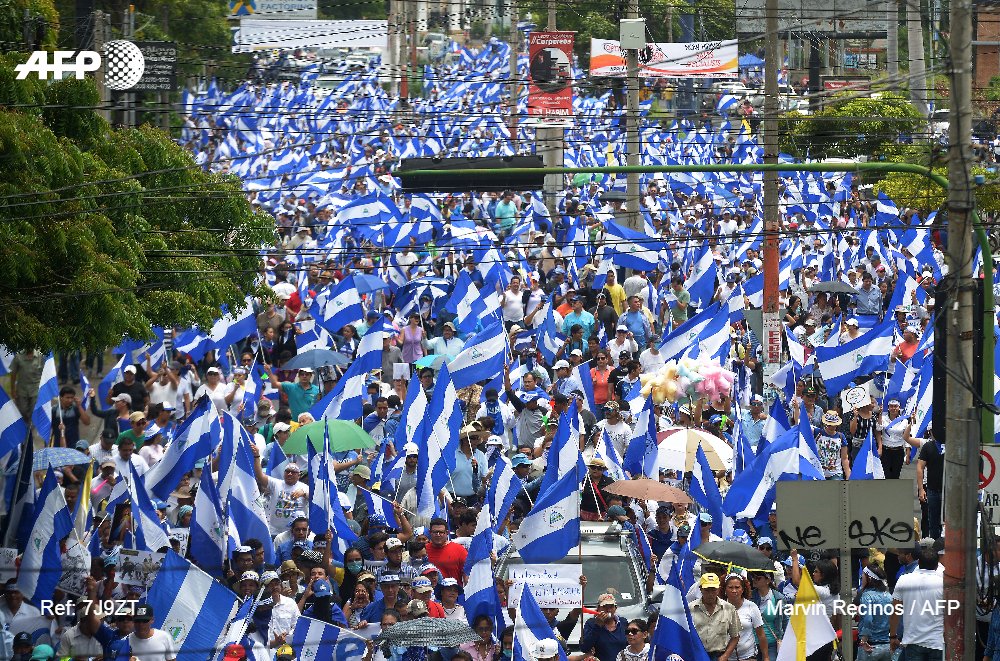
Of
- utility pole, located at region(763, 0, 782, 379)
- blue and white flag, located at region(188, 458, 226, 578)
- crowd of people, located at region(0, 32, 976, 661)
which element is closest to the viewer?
crowd of people, located at region(0, 32, 976, 661)

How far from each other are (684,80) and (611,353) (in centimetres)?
3324

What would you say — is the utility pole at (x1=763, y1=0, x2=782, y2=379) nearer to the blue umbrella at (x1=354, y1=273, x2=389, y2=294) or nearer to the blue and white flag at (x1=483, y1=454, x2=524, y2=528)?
the blue umbrella at (x1=354, y1=273, x2=389, y2=294)

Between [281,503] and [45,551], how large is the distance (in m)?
2.45

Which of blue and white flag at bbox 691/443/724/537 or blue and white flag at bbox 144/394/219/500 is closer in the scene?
blue and white flag at bbox 691/443/724/537

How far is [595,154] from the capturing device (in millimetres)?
45281

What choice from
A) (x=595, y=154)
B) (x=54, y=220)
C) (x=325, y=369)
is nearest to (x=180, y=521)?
(x=54, y=220)

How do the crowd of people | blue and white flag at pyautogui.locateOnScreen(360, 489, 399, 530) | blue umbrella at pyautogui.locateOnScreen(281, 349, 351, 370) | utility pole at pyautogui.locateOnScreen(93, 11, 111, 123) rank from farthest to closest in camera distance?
blue umbrella at pyautogui.locateOnScreen(281, 349, 351, 370), utility pole at pyautogui.locateOnScreen(93, 11, 111, 123), blue and white flag at pyautogui.locateOnScreen(360, 489, 399, 530), the crowd of people

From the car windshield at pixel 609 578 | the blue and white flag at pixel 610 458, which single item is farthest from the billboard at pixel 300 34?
the car windshield at pixel 609 578

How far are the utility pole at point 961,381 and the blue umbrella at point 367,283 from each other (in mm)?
13885

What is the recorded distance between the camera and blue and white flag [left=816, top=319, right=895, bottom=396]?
62.4 feet

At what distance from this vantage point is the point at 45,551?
1267 cm

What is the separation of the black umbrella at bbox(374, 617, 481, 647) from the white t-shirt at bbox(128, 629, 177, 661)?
4.60 feet

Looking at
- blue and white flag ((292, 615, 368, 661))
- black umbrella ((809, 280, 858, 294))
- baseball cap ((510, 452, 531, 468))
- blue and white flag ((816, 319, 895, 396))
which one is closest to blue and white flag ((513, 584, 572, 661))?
blue and white flag ((292, 615, 368, 661))

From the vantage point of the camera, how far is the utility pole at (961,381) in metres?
11.4
